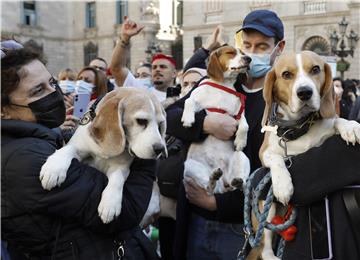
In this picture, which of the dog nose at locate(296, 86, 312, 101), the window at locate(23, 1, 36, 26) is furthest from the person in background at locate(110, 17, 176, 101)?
the window at locate(23, 1, 36, 26)

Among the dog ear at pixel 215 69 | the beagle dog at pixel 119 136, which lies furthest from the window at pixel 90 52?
the beagle dog at pixel 119 136

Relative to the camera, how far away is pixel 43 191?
2.15 metres

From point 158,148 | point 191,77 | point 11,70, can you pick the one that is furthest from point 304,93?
point 191,77

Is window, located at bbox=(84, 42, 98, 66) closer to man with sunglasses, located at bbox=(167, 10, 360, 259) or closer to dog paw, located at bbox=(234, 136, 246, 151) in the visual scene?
man with sunglasses, located at bbox=(167, 10, 360, 259)

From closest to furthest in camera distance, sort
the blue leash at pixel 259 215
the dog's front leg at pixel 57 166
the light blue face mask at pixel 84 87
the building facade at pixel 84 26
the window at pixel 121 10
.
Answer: the dog's front leg at pixel 57 166, the blue leash at pixel 259 215, the light blue face mask at pixel 84 87, the building facade at pixel 84 26, the window at pixel 121 10

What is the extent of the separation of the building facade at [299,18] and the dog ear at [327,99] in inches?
881

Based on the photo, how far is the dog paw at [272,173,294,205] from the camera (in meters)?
2.20

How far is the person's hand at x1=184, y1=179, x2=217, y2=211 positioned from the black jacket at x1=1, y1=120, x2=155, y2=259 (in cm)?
95

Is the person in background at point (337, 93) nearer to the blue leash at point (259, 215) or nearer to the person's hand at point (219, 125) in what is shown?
the blue leash at point (259, 215)

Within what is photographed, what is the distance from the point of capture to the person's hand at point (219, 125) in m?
3.57

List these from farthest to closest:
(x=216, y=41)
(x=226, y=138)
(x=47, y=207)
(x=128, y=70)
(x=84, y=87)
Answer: (x=128, y=70)
(x=84, y=87)
(x=216, y=41)
(x=226, y=138)
(x=47, y=207)

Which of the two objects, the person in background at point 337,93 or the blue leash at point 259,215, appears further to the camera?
the person in background at point 337,93

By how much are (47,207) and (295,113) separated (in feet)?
4.60

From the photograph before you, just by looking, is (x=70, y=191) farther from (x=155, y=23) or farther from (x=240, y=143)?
(x=155, y=23)
